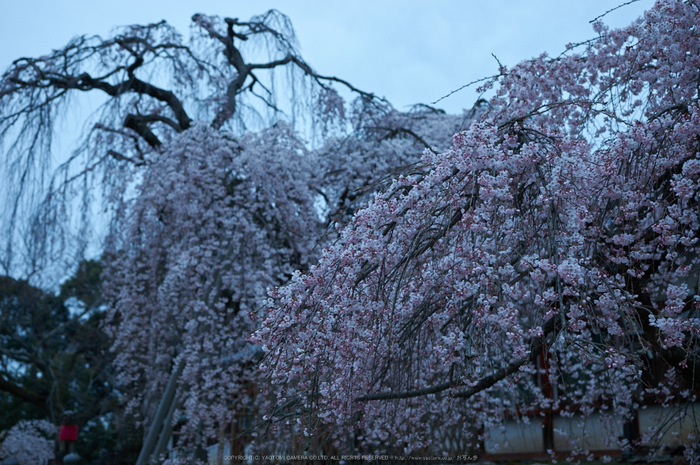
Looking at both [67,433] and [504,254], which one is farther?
[67,433]

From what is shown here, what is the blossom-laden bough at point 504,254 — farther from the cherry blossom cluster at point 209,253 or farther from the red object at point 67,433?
the red object at point 67,433

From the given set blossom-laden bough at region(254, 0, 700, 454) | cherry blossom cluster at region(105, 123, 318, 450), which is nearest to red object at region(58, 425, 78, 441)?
cherry blossom cluster at region(105, 123, 318, 450)

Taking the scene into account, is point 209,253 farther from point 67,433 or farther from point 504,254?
point 67,433

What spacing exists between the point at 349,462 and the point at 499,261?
4.07 meters

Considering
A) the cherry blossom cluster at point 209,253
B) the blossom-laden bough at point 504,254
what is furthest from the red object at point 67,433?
the blossom-laden bough at point 504,254

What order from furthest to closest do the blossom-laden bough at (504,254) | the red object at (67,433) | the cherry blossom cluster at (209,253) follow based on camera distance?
the red object at (67,433) → the cherry blossom cluster at (209,253) → the blossom-laden bough at (504,254)

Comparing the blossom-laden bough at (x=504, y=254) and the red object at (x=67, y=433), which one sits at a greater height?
the blossom-laden bough at (x=504, y=254)

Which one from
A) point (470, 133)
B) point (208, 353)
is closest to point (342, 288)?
point (470, 133)

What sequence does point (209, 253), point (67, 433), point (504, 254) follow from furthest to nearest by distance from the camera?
point (67, 433) → point (209, 253) → point (504, 254)

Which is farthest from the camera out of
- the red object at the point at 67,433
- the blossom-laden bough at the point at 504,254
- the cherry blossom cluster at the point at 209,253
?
the red object at the point at 67,433

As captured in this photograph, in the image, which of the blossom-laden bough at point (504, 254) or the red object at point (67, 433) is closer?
the blossom-laden bough at point (504, 254)

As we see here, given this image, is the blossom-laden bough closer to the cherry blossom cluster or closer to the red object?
the cherry blossom cluster

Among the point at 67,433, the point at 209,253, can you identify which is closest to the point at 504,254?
the point at 209,253

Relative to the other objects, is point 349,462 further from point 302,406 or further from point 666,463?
point 302,406
